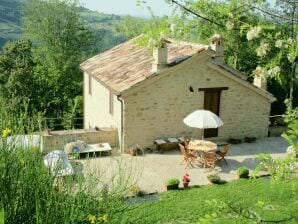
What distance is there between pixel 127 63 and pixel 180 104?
3925mm

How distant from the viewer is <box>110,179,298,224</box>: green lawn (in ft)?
44.8

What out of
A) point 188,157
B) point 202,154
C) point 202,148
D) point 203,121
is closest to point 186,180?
point 188,157

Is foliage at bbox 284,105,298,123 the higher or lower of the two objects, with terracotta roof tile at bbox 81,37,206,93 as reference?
lower

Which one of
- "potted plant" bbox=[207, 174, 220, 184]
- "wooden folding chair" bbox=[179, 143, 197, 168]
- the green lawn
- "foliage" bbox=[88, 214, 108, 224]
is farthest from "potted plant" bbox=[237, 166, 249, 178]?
"foliage" bbox=[88, 214, 108, 224]

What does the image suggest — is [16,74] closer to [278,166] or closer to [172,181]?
[172,181]

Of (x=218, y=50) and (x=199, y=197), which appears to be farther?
(x=218, y=50)

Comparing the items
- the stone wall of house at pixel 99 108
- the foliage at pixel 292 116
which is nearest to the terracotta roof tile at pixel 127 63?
the stone wall of house at pixel 99 108

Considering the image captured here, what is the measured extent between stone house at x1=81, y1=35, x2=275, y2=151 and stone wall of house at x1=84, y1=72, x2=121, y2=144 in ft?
0.18

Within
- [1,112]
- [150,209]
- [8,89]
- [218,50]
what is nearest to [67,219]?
[1,112]

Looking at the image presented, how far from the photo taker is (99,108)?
24.2m

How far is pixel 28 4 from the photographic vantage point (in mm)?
56375

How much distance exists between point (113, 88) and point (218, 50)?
597cm

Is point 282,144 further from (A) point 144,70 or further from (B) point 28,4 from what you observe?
(B) point 28,4

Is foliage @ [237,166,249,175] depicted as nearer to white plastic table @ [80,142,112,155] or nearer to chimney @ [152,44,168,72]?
white plastic table @ [80,142,112,155]
